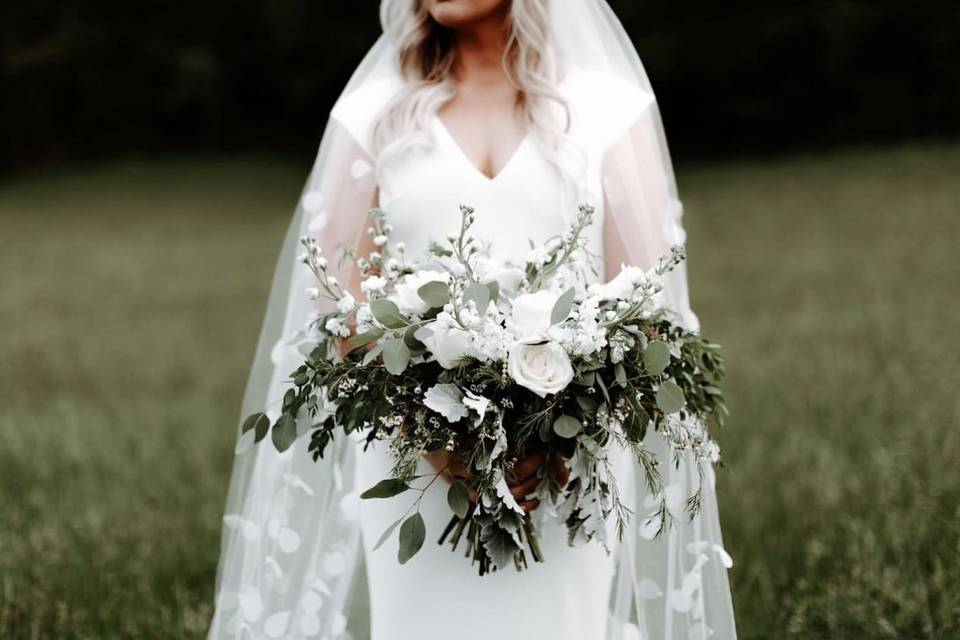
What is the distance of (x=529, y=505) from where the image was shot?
2.47m

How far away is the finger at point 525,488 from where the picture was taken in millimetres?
2426

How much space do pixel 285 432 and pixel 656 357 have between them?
93cm

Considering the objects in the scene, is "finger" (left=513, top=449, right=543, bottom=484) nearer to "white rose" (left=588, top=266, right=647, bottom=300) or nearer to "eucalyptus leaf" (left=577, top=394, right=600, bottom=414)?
"eucalyptus leaf" (left=577, top=394, right=600, bottom=414)

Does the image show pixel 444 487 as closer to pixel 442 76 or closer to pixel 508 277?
pixel 508 277

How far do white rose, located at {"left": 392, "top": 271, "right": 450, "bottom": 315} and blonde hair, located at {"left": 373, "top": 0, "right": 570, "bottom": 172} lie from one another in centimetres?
66

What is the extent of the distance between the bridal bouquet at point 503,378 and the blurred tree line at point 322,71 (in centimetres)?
2632

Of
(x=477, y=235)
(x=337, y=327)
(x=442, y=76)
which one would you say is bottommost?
(x=337, y=327)

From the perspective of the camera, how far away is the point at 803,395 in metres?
6.87

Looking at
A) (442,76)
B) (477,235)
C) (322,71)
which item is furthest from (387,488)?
(322,71)

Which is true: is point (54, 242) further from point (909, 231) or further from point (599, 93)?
point (599, 93)

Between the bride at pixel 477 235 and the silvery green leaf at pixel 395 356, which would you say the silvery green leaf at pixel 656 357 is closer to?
the silvery green leaf at pixel 395 356

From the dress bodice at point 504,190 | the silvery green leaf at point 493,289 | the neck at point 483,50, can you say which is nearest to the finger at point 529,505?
the silvery green leaf at point 493,289

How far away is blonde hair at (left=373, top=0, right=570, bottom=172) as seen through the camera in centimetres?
291

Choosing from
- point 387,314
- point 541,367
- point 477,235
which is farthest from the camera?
point 477,235
